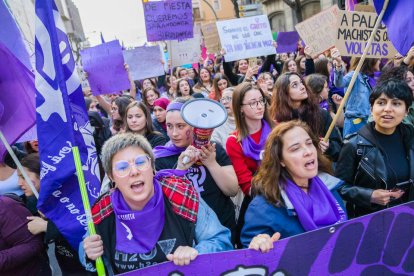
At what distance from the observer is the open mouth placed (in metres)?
1.85

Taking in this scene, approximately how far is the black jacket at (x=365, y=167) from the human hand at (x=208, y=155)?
0.89 meters

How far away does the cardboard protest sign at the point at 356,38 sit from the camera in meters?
3.80

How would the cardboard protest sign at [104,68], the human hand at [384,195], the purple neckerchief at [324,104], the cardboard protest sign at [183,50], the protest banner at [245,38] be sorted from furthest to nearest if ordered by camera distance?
the cardboard protest sign at [183,50] → the protest banner at [245,38] → the cardboard protest sign at [104,68] → the purple neckerchief at [324,104] → the human hand at [384,195]

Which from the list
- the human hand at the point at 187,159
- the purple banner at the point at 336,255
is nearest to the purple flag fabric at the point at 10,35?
the human hand at the point at 187,159

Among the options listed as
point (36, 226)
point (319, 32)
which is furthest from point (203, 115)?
point (319, 32)

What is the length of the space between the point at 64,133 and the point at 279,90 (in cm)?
224

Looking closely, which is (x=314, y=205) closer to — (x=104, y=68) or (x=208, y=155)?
(x=208, y=155)

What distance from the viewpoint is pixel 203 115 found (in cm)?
225

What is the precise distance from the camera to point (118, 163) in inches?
73.7

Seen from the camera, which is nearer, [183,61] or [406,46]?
[406,46]

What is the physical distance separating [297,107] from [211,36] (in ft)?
18.4

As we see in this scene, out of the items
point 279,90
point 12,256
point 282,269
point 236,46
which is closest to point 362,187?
point 282,269

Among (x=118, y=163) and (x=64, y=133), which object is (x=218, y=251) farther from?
(x=64, y=133)

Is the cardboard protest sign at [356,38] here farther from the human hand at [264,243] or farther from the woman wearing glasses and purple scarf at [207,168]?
the human hand at [264,243]
